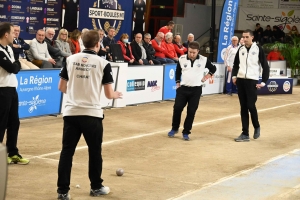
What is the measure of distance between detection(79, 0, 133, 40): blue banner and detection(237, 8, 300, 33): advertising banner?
13845mm

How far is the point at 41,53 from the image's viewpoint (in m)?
15.6

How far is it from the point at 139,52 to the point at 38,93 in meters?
5.26

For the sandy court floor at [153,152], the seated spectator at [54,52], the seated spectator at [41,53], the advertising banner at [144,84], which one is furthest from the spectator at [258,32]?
the seated spectator at [41,53]

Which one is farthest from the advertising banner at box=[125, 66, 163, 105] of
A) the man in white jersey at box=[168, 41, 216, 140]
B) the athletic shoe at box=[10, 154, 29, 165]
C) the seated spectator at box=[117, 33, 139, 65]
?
the athletic shoe at box=[10, 154, 29, 165]

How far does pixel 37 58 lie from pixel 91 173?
26.5ft

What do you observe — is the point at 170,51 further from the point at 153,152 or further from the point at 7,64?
the point at 7,64

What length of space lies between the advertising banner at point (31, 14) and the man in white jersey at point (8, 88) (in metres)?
10.3

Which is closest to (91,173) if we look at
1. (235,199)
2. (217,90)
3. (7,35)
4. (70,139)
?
(70,139)

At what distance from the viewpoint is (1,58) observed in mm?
8711

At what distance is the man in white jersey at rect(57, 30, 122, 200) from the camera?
746 cm

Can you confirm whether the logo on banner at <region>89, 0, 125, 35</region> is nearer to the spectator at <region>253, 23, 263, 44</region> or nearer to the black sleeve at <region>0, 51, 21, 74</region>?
the spectator at <region>253, 23, 263, 44</region>

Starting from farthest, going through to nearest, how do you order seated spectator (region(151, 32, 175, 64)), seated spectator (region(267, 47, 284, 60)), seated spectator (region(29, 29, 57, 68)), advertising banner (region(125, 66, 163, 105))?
1. seated spectator (region(267, 47, 284, 60))
2. seated spectator (region(151, 32, 175, 64))
3. advertising banner (region(125, 66, 163, 105))
4. seated spectator (region(29, 29, 57, 68))

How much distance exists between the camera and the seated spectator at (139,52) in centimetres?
1875

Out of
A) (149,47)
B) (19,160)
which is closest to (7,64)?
(19,160)
